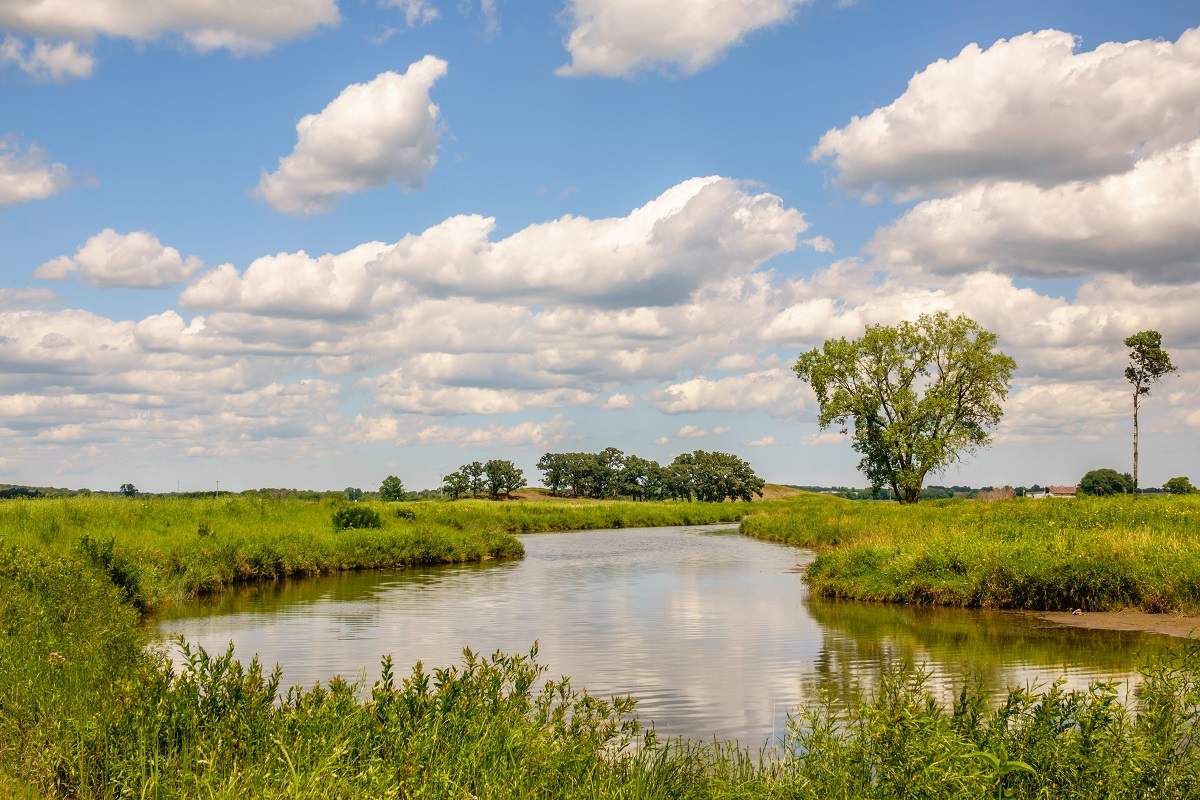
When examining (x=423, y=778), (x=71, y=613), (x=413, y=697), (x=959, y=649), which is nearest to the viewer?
(x=423, y=778)

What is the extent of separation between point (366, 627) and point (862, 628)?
12.0 meters

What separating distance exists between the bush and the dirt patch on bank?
31499mm

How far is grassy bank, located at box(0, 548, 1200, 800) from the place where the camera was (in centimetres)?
695

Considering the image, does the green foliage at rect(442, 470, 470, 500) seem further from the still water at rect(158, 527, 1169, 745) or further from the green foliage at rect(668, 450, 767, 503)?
the still water at rect(158, 527, 1169, 745)

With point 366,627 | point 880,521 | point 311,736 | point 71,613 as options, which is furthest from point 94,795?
point 880,521

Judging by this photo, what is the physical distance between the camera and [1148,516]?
3350 cm

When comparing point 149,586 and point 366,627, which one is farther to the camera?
point 149,586

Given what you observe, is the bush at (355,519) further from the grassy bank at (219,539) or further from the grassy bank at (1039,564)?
the grassy bank at (1039,564)

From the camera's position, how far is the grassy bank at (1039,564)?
24094 millimetres

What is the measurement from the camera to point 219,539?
1410 inches

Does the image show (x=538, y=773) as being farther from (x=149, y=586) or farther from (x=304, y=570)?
(x=304, y=570)

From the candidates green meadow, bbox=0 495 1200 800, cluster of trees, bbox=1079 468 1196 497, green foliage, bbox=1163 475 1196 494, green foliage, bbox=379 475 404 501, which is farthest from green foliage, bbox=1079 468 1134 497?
green meadow, bbox=0 495 1200 800

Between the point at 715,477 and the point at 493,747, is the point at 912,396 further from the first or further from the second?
the point at 715,477

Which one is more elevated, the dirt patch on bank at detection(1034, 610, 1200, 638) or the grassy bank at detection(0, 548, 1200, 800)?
the grassy bank at detection(0, 548, 1200, 800)
